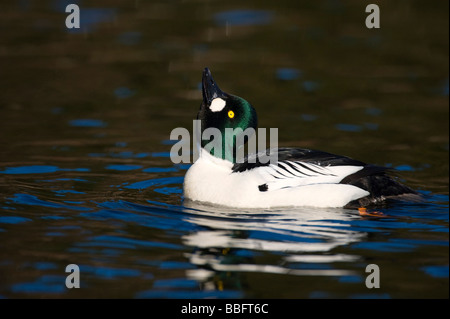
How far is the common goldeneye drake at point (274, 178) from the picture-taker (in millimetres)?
8391

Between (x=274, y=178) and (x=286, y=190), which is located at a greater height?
(x=274, y=178)

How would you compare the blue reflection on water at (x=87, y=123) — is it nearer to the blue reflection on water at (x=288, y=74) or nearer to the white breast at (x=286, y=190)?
the blue reflection on water at (x=288, y=74)

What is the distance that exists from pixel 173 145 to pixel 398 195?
12.8 ft

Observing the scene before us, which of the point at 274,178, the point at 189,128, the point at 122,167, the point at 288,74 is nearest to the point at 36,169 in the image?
the point at 122,167

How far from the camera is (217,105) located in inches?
348

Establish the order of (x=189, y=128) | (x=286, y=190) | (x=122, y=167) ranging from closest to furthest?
(x=286, y=190), (x=122, y=167), (x=189, y=128)

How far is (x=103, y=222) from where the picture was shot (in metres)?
8.06

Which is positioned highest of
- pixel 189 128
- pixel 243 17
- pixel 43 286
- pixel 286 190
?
pixel 243 17

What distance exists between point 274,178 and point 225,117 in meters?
0.94

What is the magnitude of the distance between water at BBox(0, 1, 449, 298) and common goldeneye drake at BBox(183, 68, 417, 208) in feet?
0.58

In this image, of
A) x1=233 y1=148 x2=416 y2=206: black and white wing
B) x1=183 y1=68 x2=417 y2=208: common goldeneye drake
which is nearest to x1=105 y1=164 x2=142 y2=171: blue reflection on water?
x1=183 y1=68 x2=417 y2=208: common goldeneye drake

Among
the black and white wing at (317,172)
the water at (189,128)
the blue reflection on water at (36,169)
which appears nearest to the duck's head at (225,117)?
the black and white wing at (317,172)

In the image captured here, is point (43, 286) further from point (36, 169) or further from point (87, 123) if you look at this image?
point (87, 123)

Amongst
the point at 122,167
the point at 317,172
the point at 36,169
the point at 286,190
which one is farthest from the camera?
the point at 122,167
